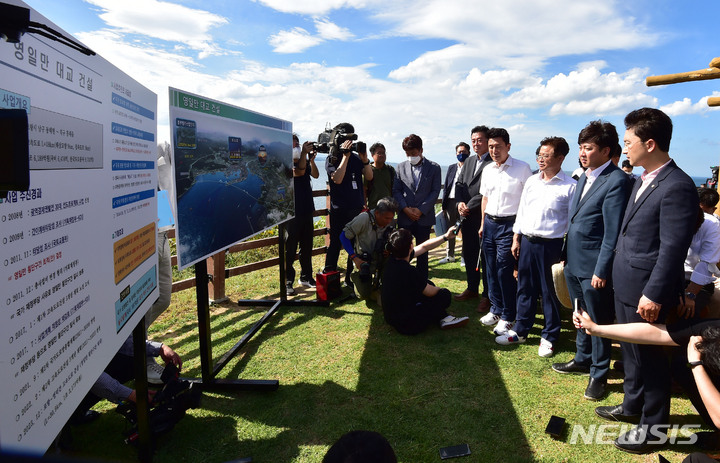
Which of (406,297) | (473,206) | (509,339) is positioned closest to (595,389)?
(509,339)

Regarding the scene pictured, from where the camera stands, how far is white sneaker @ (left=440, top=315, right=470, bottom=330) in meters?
4.52

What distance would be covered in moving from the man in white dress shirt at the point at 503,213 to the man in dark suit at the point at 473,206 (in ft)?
1.69

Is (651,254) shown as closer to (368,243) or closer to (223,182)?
(368,243)

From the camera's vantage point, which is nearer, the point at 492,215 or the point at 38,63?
the point at 38,63

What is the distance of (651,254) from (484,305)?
264 cm

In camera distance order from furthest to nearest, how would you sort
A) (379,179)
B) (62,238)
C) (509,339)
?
(379,179), (509,339), (62,238)

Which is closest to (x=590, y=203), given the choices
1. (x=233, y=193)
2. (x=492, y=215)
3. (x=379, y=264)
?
(x=492, y=215)

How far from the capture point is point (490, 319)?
4.67m

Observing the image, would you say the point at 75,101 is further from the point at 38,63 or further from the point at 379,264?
the point at 379,264

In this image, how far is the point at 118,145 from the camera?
81.4 inches

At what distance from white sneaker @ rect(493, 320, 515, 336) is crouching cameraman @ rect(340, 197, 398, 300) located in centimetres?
153

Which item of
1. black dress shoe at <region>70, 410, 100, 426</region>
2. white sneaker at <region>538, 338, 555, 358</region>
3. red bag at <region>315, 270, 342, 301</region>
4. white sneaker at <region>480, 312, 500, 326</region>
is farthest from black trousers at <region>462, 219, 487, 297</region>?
black dress shoe at <region>70, 410, 100, 426</region>

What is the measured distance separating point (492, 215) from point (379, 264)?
148 cm

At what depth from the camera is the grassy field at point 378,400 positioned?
272 cm
